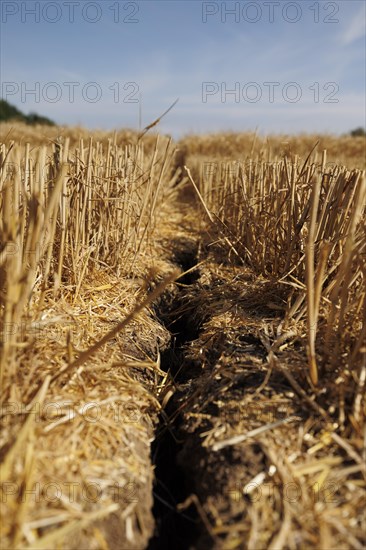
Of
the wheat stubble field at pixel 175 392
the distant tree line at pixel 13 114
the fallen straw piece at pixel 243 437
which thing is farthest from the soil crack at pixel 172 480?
the distant tree line at pixel 13 114

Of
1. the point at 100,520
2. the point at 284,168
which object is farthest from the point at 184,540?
the point at 284,168

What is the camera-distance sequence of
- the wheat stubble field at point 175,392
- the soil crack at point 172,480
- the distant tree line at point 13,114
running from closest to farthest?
the wheat stubble field at point 175,392 < the soil crack at point 172,480 < the distant tree line at point 13,114

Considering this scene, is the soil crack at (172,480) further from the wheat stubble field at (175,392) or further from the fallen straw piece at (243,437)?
the fallen straw piece at (243,437)

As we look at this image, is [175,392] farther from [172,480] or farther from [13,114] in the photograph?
[13,114]

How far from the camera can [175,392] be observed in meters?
1.77

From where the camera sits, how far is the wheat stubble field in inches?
44.3

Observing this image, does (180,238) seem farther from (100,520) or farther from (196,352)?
(100,520)

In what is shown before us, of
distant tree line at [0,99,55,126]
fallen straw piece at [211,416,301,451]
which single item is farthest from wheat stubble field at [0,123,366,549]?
distant tree line at [0,99,55,126]

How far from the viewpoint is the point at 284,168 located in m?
2.23

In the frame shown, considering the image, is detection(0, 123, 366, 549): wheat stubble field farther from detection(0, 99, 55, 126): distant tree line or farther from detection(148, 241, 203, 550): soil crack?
detection(0, 99, 55, 126): distant tree line

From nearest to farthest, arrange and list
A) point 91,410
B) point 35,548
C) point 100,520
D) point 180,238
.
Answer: point 35,548 → point 100,520 → point 91,410 → point 180,238

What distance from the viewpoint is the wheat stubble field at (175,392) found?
113 cm

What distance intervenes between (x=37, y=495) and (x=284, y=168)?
1.82 m

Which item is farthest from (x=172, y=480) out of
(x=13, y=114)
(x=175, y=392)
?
(x=13, y=114)
